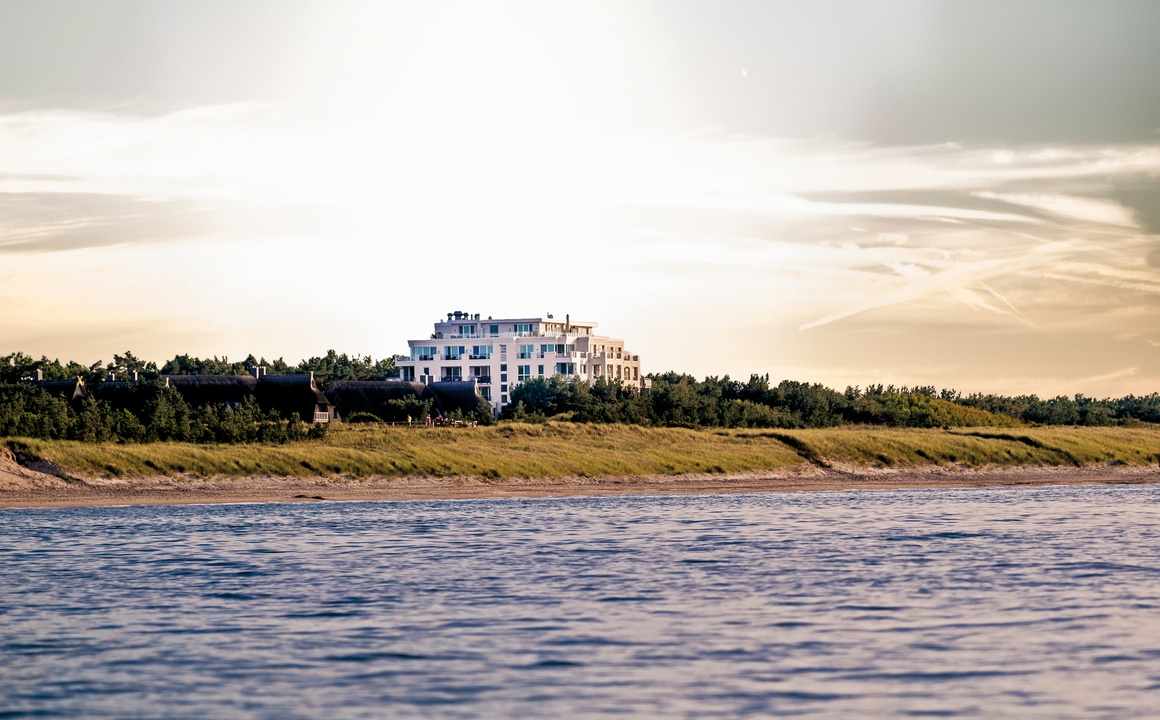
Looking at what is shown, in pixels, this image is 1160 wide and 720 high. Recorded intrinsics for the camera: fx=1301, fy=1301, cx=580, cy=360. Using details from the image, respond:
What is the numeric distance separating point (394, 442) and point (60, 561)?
1459 inches

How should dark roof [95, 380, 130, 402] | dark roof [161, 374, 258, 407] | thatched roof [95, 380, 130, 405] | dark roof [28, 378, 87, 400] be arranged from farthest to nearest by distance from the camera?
dark roof [161, 374, 258, 407] < dark roof [28, 378, 87, 400] < dark roof [95, 380, 130, 402] < thatched roof [95, 380, 130, 405]

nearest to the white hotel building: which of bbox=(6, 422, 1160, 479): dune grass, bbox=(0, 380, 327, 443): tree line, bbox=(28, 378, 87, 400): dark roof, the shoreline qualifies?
bbox=(28, 378, 87, 400): dark roof

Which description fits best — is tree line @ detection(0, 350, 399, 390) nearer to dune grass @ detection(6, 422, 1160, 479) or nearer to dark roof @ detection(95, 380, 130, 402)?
dark roof @ detection(95, 380, 130, 402)

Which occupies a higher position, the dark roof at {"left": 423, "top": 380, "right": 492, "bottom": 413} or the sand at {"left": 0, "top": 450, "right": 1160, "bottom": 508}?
the dark roof at {"left": 423, "top": 380, "right": 492, "bottom": 413}

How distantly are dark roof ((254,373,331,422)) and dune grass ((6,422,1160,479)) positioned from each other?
4027cm

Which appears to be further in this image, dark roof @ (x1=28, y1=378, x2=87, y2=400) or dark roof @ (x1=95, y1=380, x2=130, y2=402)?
dark roof @ (x1=28, y1=378, x2=87, y2=400)

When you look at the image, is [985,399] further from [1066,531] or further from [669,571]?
[669,571]

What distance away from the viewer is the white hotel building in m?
164

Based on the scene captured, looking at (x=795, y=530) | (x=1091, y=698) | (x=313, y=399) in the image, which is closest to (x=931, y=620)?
(x=1091, y=698)

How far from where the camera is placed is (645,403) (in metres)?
98.8

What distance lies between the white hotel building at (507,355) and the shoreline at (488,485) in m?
82.5

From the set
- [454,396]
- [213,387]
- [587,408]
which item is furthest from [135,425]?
[454,396]

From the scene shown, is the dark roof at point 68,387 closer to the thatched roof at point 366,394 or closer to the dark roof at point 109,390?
the dark roof at point 109,390

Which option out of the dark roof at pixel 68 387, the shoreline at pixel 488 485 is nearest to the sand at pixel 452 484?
the shoreline at pixel 488 485
